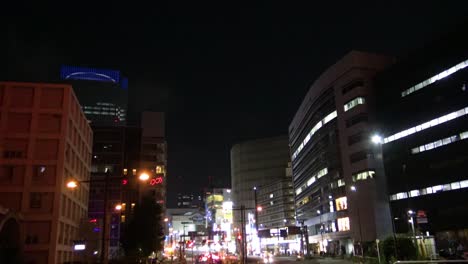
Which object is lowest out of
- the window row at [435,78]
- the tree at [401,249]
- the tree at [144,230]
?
the tree at [401,249]

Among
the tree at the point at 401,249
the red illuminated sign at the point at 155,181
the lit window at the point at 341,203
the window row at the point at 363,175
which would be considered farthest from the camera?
the red illuminated sign at the point at 155,181

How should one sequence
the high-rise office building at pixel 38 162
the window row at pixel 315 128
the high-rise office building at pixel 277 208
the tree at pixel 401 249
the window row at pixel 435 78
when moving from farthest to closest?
the high-rise office building at pixel 277 208, the window row at pixel 315 128, the window row at pixel 435 78, the high-rise office building at pixel 38 162, the tree at pixel 401 249

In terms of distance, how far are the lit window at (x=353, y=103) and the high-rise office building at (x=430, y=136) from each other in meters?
4.44

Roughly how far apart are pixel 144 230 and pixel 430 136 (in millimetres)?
52167

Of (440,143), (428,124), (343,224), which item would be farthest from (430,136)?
(343,224)

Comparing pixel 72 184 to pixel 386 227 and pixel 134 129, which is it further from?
pixel 134 129

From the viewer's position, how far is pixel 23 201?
41.3 metres

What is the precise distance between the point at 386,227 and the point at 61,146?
2539 inches

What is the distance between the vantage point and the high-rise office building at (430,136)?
228 ft

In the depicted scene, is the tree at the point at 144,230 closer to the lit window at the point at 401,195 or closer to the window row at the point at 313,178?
the lit window at the point at 401,195

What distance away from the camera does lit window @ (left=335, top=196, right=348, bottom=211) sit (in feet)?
302

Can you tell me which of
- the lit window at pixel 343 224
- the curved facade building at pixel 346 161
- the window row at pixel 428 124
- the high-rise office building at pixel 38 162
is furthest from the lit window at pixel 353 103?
the high-rise office building at pixel 38 162

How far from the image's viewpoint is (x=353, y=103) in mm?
91500

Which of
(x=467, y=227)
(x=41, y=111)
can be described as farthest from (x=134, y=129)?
(x=467, y=227)
